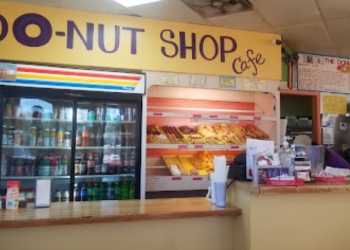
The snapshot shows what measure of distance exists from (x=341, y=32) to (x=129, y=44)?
Answer: 121 inches

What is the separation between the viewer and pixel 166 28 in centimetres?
372

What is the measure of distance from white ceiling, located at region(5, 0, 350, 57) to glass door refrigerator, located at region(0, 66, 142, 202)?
1.08 meters

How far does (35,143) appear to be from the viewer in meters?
3.48

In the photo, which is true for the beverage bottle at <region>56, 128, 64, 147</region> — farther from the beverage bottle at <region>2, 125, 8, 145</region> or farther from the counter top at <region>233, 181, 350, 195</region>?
the counter top at <region>233, 181, 350, 195</region>

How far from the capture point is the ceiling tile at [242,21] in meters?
3.83

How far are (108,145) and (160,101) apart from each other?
3.46 feet

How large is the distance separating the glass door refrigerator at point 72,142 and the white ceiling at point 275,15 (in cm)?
108

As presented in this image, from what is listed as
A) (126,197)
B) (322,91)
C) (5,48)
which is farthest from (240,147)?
(5,48)

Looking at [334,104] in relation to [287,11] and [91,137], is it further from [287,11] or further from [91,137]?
[91,137]

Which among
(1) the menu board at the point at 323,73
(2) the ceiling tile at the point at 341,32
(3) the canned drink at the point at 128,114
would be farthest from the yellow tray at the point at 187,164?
(2) the ceiling tile at the point at 341,32

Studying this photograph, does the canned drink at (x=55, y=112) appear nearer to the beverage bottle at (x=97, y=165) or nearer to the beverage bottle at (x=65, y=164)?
the beverage bottle at (x=65, y=164)

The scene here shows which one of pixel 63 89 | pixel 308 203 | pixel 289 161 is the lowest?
pixel 308 203

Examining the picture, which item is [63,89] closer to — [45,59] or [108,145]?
→ [45,59]

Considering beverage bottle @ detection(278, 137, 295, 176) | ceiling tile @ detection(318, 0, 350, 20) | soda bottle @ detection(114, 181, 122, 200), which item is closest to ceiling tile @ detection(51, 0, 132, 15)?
soda bottle @ detection(114, 181, 122, 200)
